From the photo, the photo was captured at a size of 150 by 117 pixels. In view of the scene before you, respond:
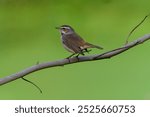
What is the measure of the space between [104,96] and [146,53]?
7.5 inches

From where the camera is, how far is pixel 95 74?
2.11 m

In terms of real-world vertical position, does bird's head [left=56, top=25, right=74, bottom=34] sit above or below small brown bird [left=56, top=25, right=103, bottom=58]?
above

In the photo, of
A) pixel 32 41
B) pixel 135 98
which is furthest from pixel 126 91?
pixel 32 41

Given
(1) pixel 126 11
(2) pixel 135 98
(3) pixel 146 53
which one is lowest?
(2) pixel 135 98

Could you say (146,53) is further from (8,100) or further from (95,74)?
(8,100)

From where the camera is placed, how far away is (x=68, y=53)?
2102 mm

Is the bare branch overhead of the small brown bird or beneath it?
beneath

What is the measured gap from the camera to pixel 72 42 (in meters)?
2.08

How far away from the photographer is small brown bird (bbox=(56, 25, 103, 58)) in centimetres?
208

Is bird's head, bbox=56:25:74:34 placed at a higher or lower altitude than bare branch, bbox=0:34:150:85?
higher

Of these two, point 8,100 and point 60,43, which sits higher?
point 60,43

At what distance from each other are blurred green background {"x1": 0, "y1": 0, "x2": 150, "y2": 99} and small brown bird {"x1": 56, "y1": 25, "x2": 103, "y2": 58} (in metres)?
0.02

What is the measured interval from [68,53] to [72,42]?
41mm

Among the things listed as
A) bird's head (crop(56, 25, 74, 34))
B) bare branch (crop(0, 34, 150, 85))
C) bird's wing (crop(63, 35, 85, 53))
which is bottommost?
bare branch (crop(0, 34, 150, 85))
